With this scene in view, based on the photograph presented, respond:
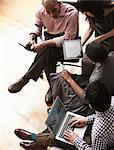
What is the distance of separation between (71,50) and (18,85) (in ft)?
1.95

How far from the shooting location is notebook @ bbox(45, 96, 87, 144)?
7.66 ft

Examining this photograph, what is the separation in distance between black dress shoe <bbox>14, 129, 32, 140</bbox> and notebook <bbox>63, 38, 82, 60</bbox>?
2.28 feet

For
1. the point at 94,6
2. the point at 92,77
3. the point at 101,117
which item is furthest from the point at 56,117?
the point at 94,6

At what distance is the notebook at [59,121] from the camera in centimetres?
233

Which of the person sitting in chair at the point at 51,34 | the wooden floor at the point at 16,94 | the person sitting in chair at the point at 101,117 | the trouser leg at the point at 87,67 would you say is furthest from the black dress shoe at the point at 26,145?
the person sitting in chair at the point at 101,117

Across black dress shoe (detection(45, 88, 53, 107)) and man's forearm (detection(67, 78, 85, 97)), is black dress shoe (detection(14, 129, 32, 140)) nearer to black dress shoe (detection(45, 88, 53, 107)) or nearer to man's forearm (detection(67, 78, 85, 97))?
black dress shoe (detection(45, 88, 53, 107))

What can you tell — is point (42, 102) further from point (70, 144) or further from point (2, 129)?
point (70, 144)

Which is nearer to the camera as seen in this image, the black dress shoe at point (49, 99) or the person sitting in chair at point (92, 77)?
the person sitting in chair at point (92, 77)

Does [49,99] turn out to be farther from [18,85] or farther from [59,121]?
[59,121]

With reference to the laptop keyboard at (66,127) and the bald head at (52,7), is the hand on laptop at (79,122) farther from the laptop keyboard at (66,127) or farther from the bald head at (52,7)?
the bald head at (52,7)

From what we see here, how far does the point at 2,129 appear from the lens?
9.86 ft

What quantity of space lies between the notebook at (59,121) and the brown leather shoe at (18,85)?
27.6 inches

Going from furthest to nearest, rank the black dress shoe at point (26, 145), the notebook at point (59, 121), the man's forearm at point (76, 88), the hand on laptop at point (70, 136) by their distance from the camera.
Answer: the black dress shoe at point (26, 145)
the man's forearm at point (76, 88)
the notebook at point (59, 121)
the hand on laptop at point (70, 136)

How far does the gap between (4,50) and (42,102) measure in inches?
36.9
